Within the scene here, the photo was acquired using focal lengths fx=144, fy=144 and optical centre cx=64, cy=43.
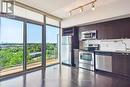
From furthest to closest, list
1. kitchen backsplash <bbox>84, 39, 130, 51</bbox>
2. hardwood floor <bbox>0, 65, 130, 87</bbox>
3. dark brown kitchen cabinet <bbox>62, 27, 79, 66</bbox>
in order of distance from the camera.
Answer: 1. dark brown kitchen cabinet <bbox>62, 27, 79, 66</bbox>
2. kitchen backsplash <bbox>84, 39, 130, 51</bbox>
3. hardwood floor <bbox>0, 65, 130, 87</bbox>

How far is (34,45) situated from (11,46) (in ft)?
4.03

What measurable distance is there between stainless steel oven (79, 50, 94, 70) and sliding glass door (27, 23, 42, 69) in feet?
6.39

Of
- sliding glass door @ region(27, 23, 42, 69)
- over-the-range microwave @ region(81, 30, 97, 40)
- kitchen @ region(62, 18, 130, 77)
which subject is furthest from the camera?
over-the-range microwave @ region(81, 30, 97, 40)

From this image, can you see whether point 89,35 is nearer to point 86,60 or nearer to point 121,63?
point 86,60

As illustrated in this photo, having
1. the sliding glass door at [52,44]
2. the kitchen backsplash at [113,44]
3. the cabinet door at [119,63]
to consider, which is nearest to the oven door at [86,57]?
the kitchen backsplash at [113,44]

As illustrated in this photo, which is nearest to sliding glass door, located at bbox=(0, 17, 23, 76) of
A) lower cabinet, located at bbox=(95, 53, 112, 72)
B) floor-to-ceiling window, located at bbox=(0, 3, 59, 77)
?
floor-to-ceiling window, located at bbox=(0, 3, 59, 77)

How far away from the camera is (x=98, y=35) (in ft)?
21.6

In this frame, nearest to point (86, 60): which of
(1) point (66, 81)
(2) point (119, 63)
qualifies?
(2) point (119, 63)

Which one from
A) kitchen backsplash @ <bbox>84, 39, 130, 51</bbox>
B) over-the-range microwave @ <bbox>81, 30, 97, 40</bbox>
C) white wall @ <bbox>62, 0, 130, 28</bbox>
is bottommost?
kitchen backsplash @ <bbox>84, 39, 130, 51</bbox>

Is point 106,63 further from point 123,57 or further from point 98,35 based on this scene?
point 98,35

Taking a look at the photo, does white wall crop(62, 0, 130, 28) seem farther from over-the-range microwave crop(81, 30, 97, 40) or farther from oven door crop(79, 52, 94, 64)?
oven door crop(79, 52, 94, 64)

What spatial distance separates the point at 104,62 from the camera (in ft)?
18.6

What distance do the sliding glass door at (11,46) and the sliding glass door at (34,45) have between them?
0.48 m

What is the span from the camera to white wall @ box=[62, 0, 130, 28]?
4914mm
